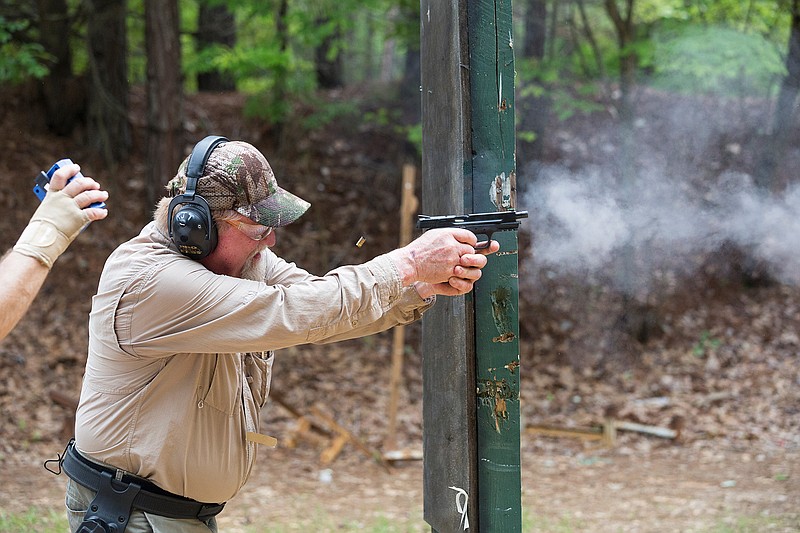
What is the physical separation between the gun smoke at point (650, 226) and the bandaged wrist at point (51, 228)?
Result: 8417 mm

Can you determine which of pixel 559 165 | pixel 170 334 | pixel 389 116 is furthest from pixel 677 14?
pixel 170 334

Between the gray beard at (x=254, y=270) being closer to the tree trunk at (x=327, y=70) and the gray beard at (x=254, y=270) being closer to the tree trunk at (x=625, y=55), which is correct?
the tree trunk at (x=625, y=55)

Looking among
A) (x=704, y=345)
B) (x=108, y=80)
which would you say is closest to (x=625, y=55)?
(x=704, y=345)

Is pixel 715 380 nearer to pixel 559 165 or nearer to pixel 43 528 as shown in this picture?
pixel 559 165

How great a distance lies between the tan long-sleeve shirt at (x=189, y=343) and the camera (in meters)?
2.42

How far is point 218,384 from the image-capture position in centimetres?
266

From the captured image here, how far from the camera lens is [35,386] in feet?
27.6

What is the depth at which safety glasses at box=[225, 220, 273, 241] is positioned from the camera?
2.61 meters

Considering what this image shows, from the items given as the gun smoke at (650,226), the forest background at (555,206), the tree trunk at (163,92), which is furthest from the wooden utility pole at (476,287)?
the tree trunk at (163,92)

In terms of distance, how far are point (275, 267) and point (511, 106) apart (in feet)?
3.52

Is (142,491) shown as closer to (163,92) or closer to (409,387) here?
(409,387)

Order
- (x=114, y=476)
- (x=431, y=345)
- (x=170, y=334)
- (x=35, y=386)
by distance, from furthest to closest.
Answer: (x=35, y=386) → (x=431, y=345) → (x=114, y=476) → (x=170, y=334)

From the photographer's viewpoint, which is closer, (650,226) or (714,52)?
(714,52)

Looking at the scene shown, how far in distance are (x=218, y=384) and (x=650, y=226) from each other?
9.64 metres
